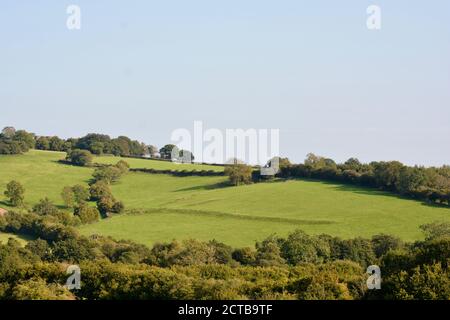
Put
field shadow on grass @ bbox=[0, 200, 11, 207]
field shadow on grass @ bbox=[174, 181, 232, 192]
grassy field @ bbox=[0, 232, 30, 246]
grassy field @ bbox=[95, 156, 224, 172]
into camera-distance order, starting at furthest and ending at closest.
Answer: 1. grassy field @ bbox=[95, 156, 224, 172]
2. field shadow on grass @ bbox=[174, 181, 232, 192]
3. field shadow on grass @ bbox=[0, 200, 11, 207]
4. grassy field @ bbox=[0, 232, 30, 246]

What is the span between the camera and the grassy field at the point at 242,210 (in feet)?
328

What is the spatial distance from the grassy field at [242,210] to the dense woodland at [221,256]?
4.24 m

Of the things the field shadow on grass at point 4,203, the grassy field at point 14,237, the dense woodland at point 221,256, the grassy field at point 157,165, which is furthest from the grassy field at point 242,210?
the grassy field at point 14,237

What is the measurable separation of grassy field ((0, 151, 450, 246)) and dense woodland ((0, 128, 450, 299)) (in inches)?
167

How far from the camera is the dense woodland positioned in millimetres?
43469

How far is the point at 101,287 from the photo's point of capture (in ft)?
165

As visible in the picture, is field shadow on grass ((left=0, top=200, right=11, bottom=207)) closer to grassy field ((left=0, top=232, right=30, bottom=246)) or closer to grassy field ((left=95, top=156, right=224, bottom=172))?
grassy field ((left=0, top=232, right=30, bottom=246))

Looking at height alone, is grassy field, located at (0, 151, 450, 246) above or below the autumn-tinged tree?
below

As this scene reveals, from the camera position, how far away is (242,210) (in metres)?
114

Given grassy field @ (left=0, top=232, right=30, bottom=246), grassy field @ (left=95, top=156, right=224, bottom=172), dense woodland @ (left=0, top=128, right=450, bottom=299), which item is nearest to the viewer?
dense woodland @ (left=0, top=128, right=450, bottom=299)

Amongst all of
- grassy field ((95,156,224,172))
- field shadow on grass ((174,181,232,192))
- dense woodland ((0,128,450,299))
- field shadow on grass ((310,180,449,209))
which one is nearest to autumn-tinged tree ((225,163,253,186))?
dense woodland ((0,128,450,299))
